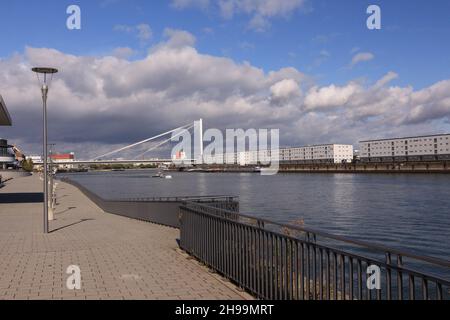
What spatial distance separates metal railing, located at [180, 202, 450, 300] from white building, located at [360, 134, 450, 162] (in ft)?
451

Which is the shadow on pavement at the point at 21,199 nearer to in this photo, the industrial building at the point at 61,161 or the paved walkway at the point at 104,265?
the paved walkway at the point at 104,265

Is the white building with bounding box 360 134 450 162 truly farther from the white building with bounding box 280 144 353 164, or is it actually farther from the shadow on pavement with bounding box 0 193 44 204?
the shadow on pavement with bounding box 0 193 44 204

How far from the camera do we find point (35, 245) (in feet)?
38.1

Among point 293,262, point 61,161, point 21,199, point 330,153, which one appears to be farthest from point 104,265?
point 330,153

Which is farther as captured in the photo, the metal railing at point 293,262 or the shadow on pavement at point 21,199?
the shadow on pavement at point 21,199

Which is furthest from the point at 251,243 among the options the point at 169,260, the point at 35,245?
the point at 35,245

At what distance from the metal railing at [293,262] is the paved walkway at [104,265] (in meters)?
0.36

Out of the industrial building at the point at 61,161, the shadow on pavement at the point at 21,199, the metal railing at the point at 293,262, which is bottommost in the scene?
the shadow on pavement at the point at 21,199

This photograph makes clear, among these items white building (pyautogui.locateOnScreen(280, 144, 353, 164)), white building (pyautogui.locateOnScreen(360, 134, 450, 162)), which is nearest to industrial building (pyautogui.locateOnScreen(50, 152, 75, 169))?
white building (pyautogui.locateOnScreen(280, 144, 353, 164))

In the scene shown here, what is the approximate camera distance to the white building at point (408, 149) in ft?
458

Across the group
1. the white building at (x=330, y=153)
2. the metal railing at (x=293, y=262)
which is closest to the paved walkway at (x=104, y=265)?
the metal railing at (x=293, y=262)

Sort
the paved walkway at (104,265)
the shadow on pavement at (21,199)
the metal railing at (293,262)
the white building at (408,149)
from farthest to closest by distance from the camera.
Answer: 1. the white building at (408,149)
2. the shadow on pavement at (21,199)
3. the paved walkway at (104,265)
4. the metal railing at (293,262)
